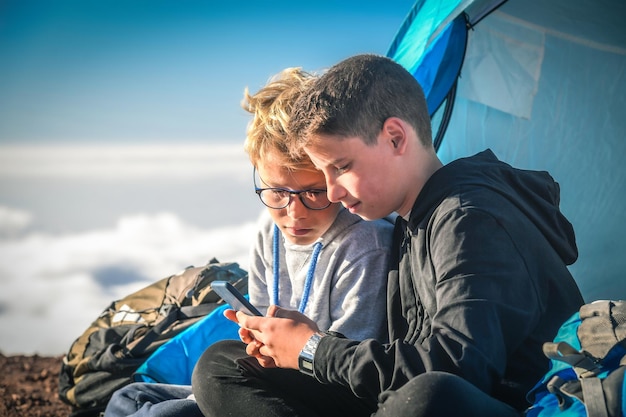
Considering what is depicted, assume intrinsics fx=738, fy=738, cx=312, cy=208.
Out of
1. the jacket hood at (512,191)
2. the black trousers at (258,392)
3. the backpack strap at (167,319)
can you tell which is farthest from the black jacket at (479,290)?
the backpack strap at (167,319)

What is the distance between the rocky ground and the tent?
199 centimetres

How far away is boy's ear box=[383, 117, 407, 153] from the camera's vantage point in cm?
170

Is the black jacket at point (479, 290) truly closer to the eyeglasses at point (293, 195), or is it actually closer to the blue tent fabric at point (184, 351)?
the eyeglasses at point (293, 195)

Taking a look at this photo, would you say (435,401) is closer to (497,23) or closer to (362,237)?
(362,237)

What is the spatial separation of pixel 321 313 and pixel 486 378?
2.41 feet

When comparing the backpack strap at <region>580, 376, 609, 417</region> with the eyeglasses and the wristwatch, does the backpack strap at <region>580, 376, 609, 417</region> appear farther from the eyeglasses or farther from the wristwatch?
the eyeglasses

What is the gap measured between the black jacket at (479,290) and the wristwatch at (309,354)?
0.07 ft

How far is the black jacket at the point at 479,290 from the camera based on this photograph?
55.1 inches

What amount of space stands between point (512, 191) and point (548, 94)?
129cm

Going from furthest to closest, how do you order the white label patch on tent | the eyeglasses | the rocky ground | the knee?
the rocky ground → the white label patch on tent → the eyeglasses → the knee

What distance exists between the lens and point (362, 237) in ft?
6.73

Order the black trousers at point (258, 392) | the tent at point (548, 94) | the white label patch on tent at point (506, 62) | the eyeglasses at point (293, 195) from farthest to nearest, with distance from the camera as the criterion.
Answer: the white label patch on tent at point (506, 62)
the tent at point (548, 94)
the eyeglasses at point (293, 195)
the black trousers at point (258, 392)

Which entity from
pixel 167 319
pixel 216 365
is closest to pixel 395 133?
pixel 216 365

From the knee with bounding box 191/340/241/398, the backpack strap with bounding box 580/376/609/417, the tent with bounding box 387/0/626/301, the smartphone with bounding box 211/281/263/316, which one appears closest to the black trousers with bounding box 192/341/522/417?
the knee with bounding box 191/340/241/398
